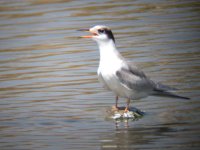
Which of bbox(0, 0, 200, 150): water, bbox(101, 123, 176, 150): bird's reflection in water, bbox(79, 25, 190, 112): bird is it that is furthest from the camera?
bbox(79, 25, 190, 112): bird

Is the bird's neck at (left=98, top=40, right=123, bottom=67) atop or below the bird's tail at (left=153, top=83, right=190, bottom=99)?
atop

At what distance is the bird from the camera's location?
11.1 metres

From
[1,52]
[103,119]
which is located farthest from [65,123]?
[1,52]

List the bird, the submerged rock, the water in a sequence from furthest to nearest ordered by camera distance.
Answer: the submerged rock < the bird < the water

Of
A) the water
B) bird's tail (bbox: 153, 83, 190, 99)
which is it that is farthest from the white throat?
the water

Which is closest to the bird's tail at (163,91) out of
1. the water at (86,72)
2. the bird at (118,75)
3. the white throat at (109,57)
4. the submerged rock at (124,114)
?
the bird at (118,75)

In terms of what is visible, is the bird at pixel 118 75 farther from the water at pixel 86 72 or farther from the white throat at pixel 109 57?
the water at pixel 86 72

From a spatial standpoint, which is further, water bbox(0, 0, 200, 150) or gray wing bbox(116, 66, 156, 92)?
gray wing bbox(116, 66, 156, 92)

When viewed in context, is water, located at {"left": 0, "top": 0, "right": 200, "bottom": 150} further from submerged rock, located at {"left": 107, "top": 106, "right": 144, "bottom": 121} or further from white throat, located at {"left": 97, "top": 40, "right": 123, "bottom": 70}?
white throat, located at {"left": 97, "top": 40, "right": 123, "bottom": 70}

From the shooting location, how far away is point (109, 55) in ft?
36.8

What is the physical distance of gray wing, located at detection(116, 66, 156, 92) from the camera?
36.6 feet

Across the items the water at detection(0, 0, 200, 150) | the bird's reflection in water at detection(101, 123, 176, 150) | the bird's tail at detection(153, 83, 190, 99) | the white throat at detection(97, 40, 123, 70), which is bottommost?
the water at detection(0, 0, 200, 150)

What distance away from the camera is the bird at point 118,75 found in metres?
11.1

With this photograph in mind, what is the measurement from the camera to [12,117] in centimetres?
1183
